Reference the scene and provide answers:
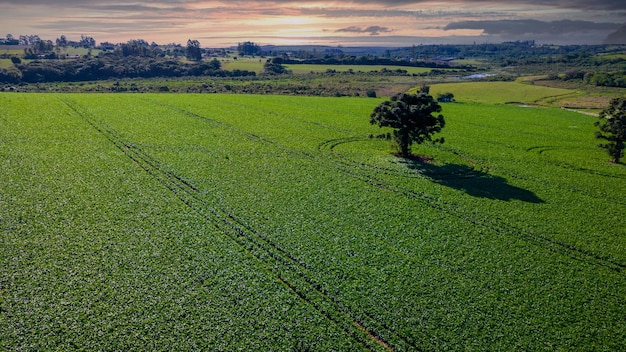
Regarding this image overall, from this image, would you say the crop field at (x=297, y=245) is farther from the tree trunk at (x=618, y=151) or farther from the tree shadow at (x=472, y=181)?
the tree trunk at (x=618, y=151)

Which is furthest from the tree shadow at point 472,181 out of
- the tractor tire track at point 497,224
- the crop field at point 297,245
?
the tractor tire track at point 497,224

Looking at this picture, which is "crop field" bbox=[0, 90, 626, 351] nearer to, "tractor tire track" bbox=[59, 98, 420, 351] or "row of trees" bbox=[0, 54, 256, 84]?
"tractor tire track" bbox=[59, 98, 420, 351]

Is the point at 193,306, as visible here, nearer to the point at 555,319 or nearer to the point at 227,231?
the point at 227,231

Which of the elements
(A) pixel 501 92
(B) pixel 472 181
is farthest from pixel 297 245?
(A) pixel 501 92

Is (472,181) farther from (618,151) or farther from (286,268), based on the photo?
(286,268)

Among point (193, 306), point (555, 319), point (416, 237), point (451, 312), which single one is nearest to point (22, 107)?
point (193, 306)

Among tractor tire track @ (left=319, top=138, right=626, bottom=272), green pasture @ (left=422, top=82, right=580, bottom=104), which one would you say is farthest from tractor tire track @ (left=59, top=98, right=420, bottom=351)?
green pasture @ (left=422, top=82, right=580, bottom=104)
